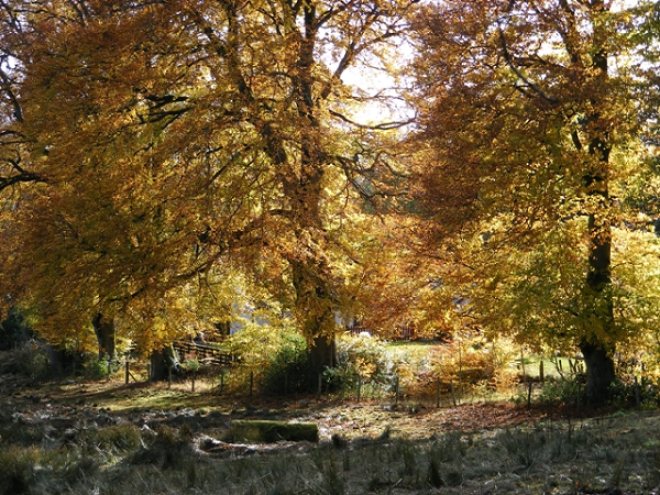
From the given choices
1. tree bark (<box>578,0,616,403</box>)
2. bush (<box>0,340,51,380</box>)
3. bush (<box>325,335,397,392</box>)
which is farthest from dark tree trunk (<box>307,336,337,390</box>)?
bush (<box>0,340,51,380</box>)

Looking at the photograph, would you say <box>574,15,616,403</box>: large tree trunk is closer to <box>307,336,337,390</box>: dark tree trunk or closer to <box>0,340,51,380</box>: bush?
<box>307,336,337,390</box>: dark tree trunk

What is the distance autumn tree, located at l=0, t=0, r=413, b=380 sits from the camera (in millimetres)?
13820

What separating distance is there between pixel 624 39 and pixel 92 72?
10383 mm

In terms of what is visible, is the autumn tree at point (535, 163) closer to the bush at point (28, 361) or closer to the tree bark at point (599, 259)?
the tree bark at point (599, 259)

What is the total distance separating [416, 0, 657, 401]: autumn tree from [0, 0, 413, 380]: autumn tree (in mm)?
2316

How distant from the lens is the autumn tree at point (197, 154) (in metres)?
13.8

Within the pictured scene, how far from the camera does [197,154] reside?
14.2m

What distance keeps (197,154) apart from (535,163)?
6556 millimetres

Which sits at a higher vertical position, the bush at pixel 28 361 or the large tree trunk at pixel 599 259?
the large tree trunk at pixel 599 259

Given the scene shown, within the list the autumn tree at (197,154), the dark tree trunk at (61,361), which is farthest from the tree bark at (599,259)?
the dark tree trunk at (61,361)

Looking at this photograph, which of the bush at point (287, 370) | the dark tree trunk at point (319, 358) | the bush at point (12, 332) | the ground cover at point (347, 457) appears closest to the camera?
the ground cover at point (347, 457)

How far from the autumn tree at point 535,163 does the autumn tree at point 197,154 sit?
232 centimetres

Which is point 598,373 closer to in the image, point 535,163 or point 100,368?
point 535,163

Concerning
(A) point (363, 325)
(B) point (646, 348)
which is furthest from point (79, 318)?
(B) point (646, 348)
